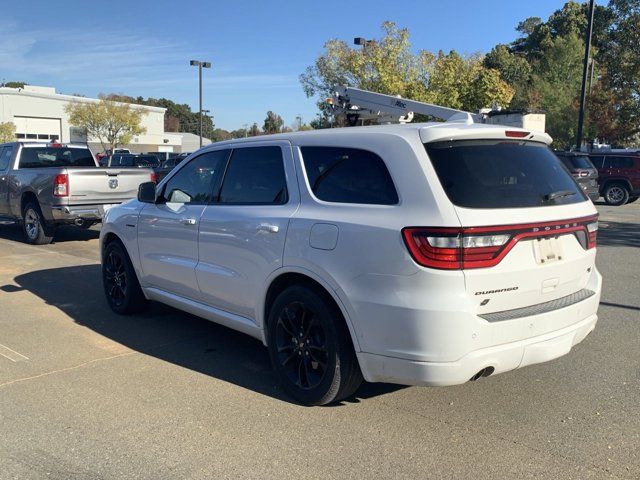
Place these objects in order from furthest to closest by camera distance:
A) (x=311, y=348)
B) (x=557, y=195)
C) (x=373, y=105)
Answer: (x=373, y=105)
(x=311, y=348)
(x=557, y=195)

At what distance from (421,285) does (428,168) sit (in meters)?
0.70

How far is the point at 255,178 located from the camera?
460 centimetres

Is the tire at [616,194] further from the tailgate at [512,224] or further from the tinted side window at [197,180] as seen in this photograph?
the tinted side window at [197,180]

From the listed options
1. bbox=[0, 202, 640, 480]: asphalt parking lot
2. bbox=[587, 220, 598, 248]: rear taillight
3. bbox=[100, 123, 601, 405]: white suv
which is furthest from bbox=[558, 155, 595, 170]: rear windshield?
bbox=[100, 123, 601, 405]: white suv

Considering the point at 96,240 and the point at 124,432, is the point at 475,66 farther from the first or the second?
the point at 124,432

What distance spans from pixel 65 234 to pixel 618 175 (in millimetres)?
17787

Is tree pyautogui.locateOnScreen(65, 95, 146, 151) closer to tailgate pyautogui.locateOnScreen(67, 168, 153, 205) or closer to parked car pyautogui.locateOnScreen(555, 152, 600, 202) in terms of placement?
parked car pyautogui.locateOnScreen(555, 152, 600, 202)

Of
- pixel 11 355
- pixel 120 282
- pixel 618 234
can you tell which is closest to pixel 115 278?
pixel 120 282

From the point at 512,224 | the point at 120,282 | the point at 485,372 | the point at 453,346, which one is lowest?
the point at 120,282

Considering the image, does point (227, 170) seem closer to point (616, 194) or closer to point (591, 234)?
point (591, 234)

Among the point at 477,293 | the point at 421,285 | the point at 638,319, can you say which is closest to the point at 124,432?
the point at 421,285

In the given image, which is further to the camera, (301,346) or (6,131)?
(6,131)

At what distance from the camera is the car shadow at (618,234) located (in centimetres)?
1141

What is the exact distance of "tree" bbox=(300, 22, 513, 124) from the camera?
96.7ft
